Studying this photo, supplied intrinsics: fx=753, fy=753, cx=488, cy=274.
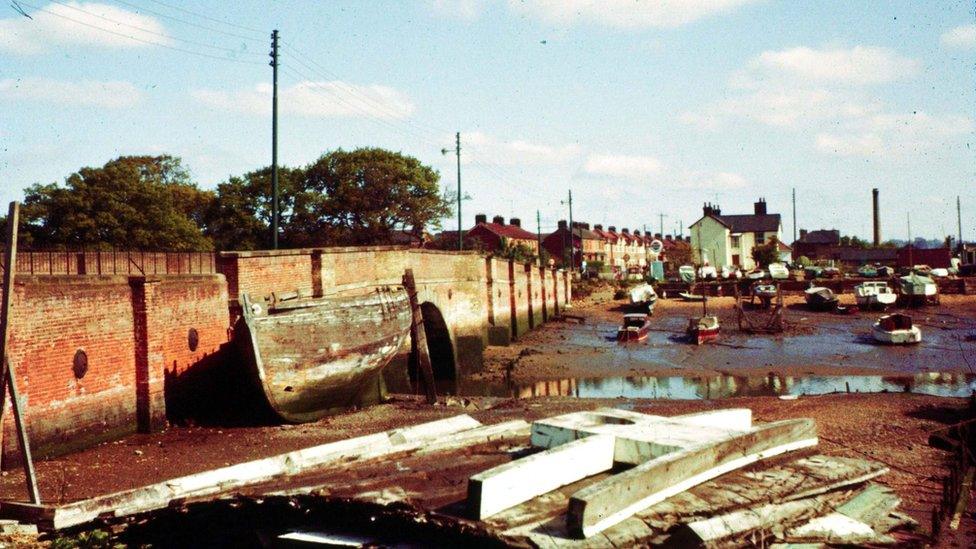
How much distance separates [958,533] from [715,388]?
15.6 meters

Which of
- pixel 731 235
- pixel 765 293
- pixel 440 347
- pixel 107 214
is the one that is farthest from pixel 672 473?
pixel 731 235

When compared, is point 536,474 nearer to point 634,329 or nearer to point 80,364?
point 80,364

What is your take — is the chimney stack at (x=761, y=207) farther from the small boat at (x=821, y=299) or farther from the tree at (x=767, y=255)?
the small boat at (x=821, y=299)

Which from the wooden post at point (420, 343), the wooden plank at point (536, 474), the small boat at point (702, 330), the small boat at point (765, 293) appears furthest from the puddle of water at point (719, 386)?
the small boat at point (765, 293)

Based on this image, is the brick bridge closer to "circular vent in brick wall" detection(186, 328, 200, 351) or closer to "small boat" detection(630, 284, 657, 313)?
"circular vent in brick wall" detection(186, 328, 200, 351)

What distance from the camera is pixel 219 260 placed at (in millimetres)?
14734

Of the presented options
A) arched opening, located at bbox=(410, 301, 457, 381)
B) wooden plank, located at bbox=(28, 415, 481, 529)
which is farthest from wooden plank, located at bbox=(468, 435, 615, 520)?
arched opening, located at bbox=(410, 301, 457, 381)

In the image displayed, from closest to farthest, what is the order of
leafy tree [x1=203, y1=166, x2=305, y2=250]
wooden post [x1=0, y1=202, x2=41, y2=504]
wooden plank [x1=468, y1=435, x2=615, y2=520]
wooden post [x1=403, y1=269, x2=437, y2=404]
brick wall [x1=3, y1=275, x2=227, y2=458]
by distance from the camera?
wooden plank [x1=468, y1=435, x2=615, y2=520]
wooden post [x1=0, y1=202, x2=41, y2=504]
brick wall [x1=3, y1=275, x2=227, y2=458]
wooden post [x1=403, y1=269, x2=437, y2=404]
leafy tree [x1=203, y1=166, x2=305, y2=250]

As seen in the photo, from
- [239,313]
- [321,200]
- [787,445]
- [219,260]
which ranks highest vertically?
[321,200]

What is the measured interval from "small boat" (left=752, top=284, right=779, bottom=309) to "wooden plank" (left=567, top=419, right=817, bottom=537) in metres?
41.8

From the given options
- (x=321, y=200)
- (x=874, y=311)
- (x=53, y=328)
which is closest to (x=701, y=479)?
(x=53, y=328)

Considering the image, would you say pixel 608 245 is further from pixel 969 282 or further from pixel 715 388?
pixel 715 388

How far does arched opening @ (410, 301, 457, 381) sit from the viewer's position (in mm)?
26109

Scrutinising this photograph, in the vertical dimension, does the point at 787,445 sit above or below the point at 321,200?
below
